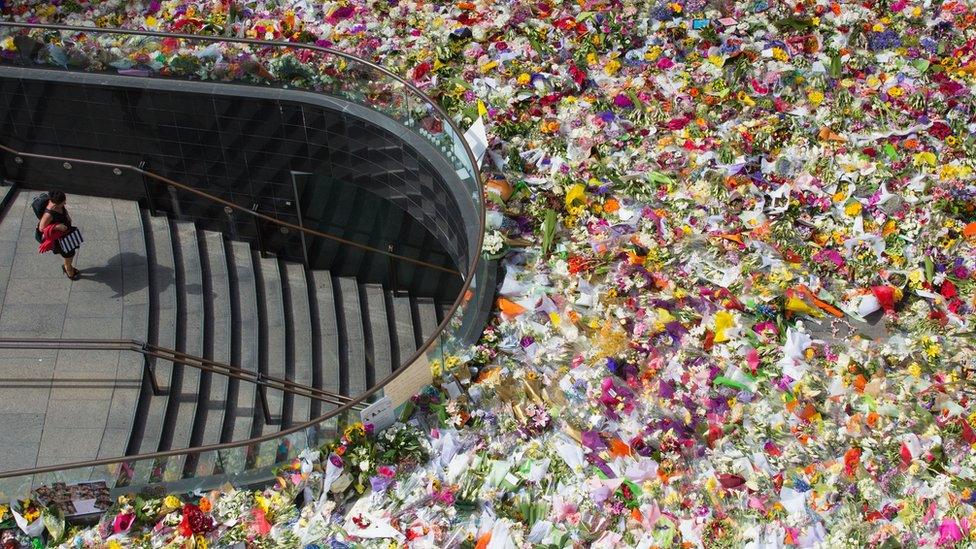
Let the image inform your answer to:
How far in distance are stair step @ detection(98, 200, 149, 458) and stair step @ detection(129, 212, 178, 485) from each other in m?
0.07

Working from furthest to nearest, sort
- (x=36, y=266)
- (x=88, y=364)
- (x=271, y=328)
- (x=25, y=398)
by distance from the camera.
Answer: (x=271, y=328)
(x=36, y=266)
(x=88, y=364)
(x=25, y=398)

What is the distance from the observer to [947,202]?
6777 millimetres

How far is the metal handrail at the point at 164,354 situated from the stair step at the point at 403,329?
1154 millimetres

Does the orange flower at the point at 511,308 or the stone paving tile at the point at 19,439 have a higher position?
the stone paving tile at the point at 19,439

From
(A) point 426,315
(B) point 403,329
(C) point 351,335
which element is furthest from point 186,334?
(A) point 426,315

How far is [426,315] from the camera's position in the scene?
9.65m

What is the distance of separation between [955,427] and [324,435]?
3629mm

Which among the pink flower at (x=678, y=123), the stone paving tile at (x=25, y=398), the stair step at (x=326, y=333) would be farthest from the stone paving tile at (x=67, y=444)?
the pink flower at (x=678, y=123)

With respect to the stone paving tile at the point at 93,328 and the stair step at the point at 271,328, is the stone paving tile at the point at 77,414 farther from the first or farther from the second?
the stair step at the point at 271,328

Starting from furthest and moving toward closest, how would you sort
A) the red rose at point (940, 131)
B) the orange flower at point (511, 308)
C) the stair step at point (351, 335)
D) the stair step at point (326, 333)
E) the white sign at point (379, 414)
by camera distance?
1. the stair step at point (351, 335)
2. the stair step at point (326, 333)
3. the red rose at point (940, 131)
4. the orange flower at point (511, 308)
5. the white sign at point (379, 414)

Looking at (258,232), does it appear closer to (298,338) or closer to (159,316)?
(298,338)

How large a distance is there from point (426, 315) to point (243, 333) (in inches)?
73.4

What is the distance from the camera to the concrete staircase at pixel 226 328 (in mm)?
7750

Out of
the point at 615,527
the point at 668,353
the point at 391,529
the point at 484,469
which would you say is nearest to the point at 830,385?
the point at 668,353
